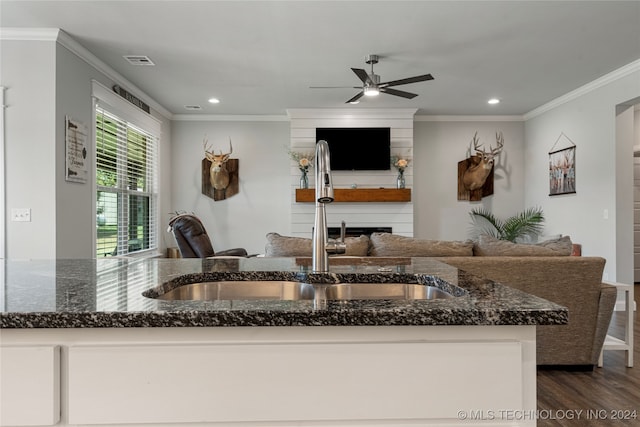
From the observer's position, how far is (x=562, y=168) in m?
5.34

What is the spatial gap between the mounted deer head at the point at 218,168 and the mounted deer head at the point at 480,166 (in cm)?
359

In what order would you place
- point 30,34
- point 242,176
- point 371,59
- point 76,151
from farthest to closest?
point 242,176
point 371,59
point 76,151
point 30,34

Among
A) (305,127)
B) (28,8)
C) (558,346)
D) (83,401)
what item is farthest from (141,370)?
(305,127)

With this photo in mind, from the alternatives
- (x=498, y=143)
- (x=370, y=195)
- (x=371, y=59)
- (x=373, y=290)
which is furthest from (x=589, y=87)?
(x=373, y=290)

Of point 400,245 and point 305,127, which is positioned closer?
point 400,245

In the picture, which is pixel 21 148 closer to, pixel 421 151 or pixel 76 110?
pixel 76 110

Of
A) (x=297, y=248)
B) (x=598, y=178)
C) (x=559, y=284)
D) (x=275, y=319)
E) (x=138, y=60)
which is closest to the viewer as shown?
(x=275, y=319)

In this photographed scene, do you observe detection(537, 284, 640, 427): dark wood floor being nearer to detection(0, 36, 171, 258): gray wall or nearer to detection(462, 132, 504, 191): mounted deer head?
detection(462, 132, 504, 191): mounted deer head

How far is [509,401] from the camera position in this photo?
738mm

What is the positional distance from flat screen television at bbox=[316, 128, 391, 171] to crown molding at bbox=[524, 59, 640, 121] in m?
2.16

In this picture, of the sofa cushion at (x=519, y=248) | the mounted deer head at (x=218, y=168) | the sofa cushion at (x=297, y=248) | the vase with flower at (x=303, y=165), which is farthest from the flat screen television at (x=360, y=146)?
the sofa cushion at (x=519, y=248)

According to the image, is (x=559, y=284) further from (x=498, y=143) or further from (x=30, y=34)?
(x=30, y=34)

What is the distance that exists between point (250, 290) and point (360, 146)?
477 centimetres

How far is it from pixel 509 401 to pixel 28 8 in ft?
12.2
